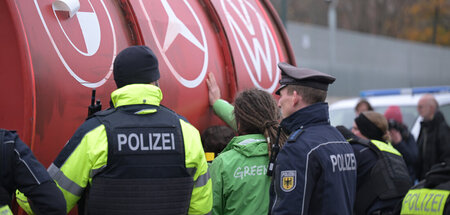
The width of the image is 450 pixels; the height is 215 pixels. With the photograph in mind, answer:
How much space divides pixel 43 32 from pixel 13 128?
1.42 feet

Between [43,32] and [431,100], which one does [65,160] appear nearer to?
[43,32]

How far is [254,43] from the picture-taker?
15.0ft

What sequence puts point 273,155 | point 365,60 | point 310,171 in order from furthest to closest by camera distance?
point 365,60 → point 273,155 → point 310,171

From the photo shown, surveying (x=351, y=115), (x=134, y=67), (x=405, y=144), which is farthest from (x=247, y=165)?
(x=351, y=115)

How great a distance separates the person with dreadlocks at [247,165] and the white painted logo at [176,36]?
0.34m

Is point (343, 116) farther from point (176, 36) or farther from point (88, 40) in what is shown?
point (88, 40)

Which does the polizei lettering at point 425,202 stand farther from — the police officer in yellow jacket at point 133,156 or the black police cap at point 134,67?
the black police cap at point 134,67

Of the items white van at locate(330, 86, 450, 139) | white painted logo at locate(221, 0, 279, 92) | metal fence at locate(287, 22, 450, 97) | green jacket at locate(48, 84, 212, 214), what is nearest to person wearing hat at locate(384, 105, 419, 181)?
white van at locate(330, 86, 450, 139)

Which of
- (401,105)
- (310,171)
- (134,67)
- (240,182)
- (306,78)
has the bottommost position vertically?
(401,105)

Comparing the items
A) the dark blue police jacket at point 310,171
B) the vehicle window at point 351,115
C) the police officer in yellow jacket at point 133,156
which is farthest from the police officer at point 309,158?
the vehicle window at point 351,115

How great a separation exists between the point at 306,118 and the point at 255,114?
16.5 inches

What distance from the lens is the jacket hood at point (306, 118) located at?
3146mm

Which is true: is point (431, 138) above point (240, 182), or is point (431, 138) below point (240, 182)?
below

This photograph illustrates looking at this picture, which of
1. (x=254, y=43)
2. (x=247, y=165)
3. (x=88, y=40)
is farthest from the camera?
(x=254, y=43)
